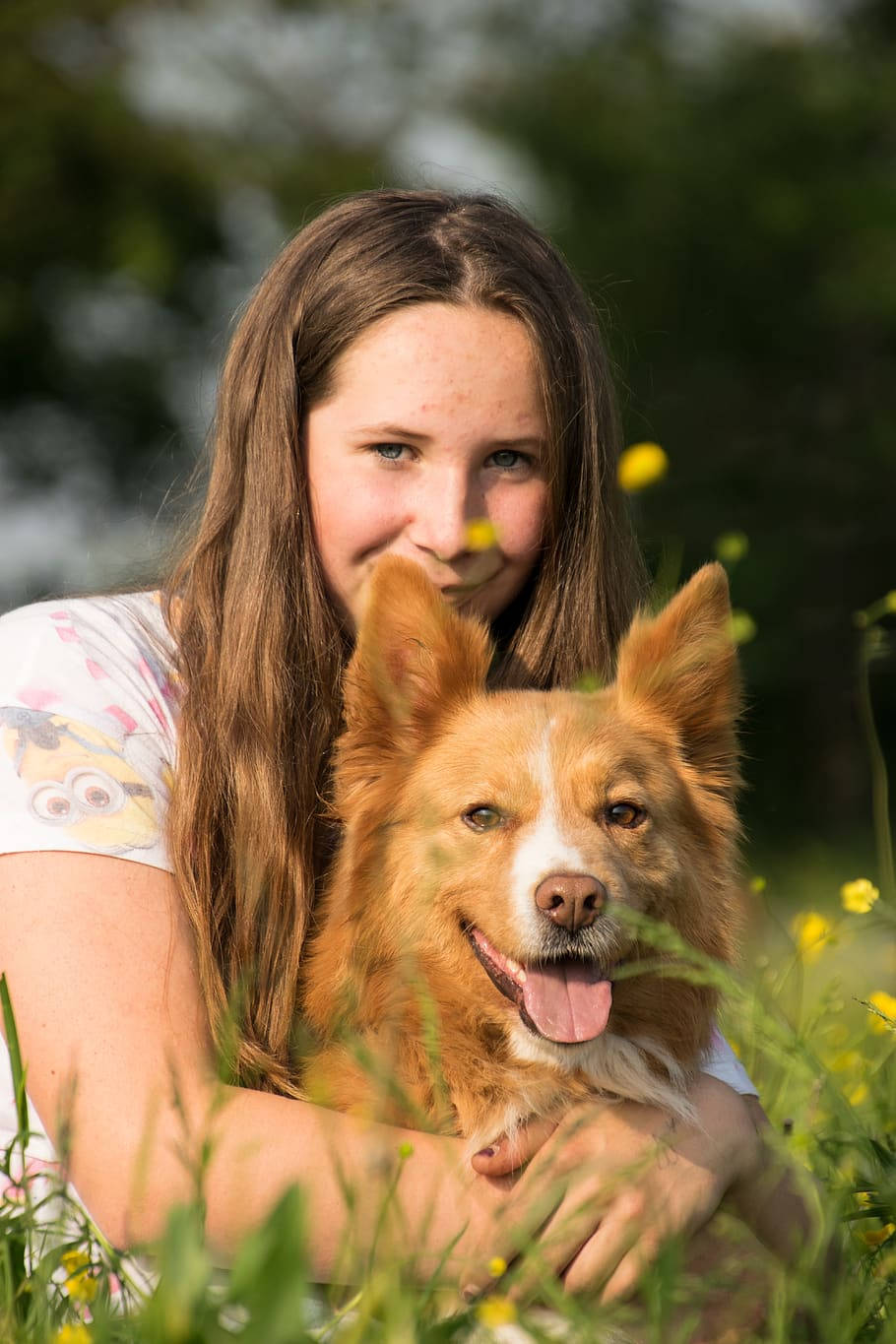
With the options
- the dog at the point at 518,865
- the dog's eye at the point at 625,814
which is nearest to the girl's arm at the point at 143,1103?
Answer: the dog at the point at 518,865

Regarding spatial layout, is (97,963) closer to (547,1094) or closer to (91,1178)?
(91,1178)

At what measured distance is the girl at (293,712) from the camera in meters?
2.37

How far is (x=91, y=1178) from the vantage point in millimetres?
2352

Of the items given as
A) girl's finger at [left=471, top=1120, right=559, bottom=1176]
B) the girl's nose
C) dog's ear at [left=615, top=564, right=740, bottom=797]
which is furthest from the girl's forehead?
girl's finger at [left=471, top=1120, right=559, bottom=1176]

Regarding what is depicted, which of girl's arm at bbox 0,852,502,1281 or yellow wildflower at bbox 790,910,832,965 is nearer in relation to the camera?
girl's arm at bbox 0,852,502,1281

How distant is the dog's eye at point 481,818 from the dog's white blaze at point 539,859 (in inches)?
3.2

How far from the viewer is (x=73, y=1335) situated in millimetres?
1879

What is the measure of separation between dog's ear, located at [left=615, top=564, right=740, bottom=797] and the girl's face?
15.0 inches

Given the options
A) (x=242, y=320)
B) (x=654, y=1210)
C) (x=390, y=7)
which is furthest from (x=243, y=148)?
(x=654, y=1210)

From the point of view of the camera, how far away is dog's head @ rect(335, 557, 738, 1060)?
8.91 ft

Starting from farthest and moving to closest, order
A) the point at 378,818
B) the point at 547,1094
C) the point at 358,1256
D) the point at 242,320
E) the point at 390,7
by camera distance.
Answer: the point at 390,7, the point at 242,320, the point at 378,818, the point at 547,1094, the point at 358,1256

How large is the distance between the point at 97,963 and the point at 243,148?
11.6m

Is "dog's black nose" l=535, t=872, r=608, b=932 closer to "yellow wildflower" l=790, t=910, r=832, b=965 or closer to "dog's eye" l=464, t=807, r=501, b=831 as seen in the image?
"dog's eye" l=464, t=807, r=501, b=831

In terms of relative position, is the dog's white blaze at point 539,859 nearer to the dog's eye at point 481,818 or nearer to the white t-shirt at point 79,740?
the dog's eye at point 481,818
